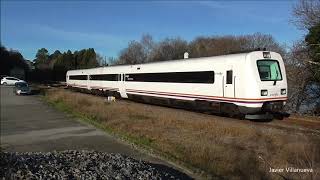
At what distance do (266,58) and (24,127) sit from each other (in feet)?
36.2

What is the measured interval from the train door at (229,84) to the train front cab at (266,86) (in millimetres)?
1097

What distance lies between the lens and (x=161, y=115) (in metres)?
21.4

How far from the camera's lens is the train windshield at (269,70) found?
18.7 m

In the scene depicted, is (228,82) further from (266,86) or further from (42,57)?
(42,57)

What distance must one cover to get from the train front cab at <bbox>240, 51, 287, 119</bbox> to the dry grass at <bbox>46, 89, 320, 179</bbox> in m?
1.85

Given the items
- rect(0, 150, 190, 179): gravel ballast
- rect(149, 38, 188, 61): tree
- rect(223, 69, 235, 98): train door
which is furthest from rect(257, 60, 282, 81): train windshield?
rect(149, 38, 188, 61): tree

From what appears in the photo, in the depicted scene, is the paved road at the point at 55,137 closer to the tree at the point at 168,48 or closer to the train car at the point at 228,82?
the train car at the point at 228,82

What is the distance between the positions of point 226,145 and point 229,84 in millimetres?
6744

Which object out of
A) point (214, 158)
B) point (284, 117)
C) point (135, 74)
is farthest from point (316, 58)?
point (214, 158)

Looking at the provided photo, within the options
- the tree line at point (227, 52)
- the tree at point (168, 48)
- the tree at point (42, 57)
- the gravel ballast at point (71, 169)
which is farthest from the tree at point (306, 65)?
the tree at point (42, 57)

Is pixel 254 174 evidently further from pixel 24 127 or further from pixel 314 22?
pixel 314 22

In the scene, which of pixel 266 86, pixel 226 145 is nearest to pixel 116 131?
pixel 226 145

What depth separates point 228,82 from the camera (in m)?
19.6

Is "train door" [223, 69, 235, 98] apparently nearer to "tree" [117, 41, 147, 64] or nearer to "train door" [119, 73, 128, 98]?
"train door" [119, 73, 128, 98]
